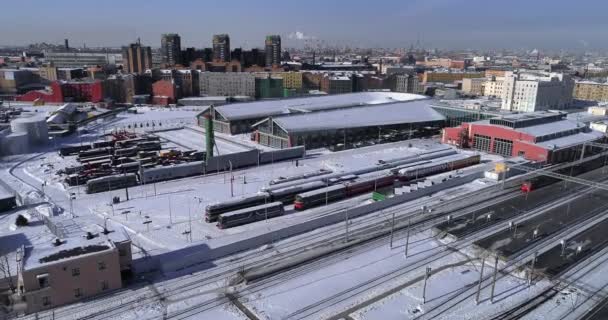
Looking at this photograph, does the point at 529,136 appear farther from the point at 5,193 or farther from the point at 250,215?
the point at 5,193

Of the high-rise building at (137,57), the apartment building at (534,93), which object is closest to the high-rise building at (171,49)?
the high-rise building at (137,57)

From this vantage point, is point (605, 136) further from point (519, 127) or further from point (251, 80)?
point (251, 80)

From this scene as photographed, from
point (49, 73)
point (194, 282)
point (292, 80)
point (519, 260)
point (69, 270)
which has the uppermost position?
point (49, 73)

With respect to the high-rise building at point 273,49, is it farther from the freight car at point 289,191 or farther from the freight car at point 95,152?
the freight car at point 289,191

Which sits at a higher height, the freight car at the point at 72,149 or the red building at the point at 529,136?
the red building at the point at 529,136

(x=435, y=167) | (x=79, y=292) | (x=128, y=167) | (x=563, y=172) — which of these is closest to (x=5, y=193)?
(x=128, y=167)

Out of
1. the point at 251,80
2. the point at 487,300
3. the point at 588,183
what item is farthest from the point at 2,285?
the point at 251,80

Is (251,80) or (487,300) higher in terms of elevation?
(251,80)
